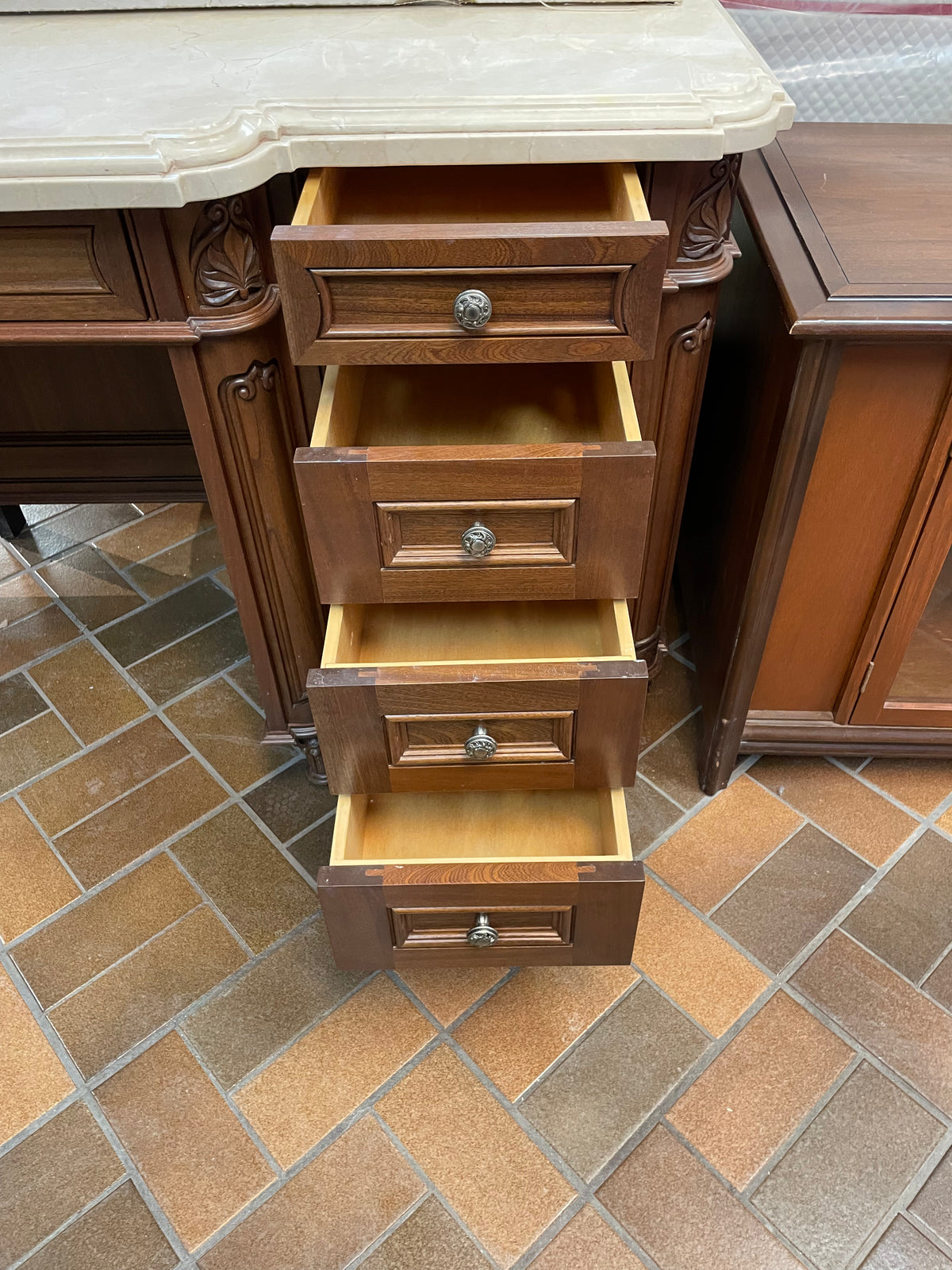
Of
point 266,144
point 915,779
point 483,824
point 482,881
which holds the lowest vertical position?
Answer: point 915,779

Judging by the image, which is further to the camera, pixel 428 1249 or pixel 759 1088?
pixel 759 1088

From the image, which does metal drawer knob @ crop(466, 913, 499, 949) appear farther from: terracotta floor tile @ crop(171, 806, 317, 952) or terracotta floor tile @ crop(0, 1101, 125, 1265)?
terracotta floor tile @ crop(0, 1101, 125, 1265)

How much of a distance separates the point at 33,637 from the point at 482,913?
1.15 metres

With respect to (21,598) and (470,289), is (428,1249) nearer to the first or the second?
(470,289)

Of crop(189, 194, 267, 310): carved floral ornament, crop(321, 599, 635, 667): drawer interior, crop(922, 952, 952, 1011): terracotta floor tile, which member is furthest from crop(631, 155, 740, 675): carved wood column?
crop(922, 952, 952, 1011): terracotta floor tile

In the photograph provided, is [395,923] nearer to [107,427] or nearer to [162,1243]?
[162,1243]

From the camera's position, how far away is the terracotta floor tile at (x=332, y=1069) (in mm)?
1138

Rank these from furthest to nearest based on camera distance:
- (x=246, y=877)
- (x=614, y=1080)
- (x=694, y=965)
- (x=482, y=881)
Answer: (x=246, y=877) → (x=694, y=965) → (x=614, y=1080) → (x=482, y=881)

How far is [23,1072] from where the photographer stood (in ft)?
3.92

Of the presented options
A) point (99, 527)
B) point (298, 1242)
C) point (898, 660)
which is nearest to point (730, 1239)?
point (298, 1242)

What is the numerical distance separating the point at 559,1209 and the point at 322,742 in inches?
23.8

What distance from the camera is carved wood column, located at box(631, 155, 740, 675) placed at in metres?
1.00

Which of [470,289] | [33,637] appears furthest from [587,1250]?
[33,637]

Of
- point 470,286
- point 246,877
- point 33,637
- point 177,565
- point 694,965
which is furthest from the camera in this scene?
point 177,565
